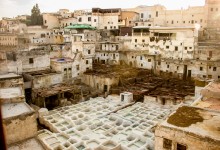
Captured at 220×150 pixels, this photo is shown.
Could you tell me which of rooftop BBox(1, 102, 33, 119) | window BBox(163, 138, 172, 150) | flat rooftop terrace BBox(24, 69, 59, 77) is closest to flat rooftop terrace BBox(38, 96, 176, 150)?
rooftop BBox(1, 102, 33, 119)

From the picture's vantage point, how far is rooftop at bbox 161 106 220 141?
11086 mm

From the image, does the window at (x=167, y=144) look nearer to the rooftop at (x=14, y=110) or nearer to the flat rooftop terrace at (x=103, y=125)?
the flat rooftop terrace at (x=103, y=125)

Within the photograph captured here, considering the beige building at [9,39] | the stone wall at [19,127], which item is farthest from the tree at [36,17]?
the stone wall at [19,127]

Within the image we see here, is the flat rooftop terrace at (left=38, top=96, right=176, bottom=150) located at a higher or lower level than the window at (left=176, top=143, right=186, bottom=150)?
lower

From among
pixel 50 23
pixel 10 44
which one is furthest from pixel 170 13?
pixel 10 44

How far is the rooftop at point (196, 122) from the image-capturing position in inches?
436


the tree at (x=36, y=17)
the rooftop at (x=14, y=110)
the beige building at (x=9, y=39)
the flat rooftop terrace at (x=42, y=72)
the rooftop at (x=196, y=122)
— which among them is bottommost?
the rooftop at (x=14, y=110)

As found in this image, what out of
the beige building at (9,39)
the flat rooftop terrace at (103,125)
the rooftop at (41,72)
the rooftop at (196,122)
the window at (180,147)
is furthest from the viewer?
the beige building at (9,39)

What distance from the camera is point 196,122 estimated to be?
12336 mm

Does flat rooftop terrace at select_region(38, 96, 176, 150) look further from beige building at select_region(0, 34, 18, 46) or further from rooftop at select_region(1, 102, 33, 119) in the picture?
beige building at select_region(0, 34, 18, 46)

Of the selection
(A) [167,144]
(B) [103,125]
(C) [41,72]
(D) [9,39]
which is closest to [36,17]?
(D) [9,39]

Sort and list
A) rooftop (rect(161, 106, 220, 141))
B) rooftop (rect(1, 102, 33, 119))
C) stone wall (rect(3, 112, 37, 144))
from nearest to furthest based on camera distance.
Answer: rooftop (rect(161, 106, 220, 141)) → stone wall (rect(3, 112, 37, 144)) → rooftop (rect(1, 102, 33, 119))

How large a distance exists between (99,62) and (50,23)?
84.4 feet

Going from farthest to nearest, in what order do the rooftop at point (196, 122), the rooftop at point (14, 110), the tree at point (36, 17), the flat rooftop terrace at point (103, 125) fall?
the tree at point (36, 17)
the flat rooftop terrace at point (103, 125)
the rooftop at point (14, 110)
the rooftop at point (196, 122)
